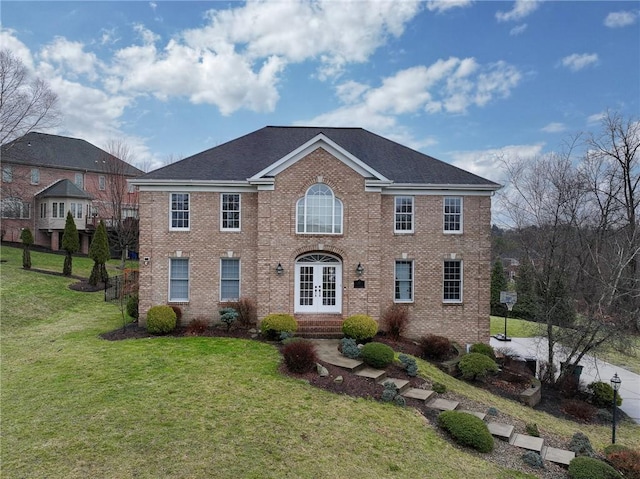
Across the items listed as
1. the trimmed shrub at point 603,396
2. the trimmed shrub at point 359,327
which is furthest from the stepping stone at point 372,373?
the trimmed shrub at point 603,396

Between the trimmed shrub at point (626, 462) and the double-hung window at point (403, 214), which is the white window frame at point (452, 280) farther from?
the trimmed shrub at point (626, 462)

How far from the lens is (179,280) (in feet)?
55.4

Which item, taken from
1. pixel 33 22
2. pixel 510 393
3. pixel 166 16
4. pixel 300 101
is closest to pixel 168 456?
pixel 510 393

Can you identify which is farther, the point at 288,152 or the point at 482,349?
the point at 288,152

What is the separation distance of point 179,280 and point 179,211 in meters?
3.07

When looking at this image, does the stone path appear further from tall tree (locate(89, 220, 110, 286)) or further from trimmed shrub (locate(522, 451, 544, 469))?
tall tree (locate(89, 220, 110, 286))

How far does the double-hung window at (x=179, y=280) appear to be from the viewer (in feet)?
55.3

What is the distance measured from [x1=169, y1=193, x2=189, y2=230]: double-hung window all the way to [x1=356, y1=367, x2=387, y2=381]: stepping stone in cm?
988

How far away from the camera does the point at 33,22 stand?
14602 millimetres

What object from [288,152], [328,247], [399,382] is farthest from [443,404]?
[288,152]

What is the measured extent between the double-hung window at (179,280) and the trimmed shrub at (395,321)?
8.89 m

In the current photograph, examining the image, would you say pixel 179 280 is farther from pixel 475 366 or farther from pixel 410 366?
pixel 475 366

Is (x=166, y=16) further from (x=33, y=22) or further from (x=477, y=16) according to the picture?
(x=477, y=16)

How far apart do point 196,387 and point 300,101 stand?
1612cm
